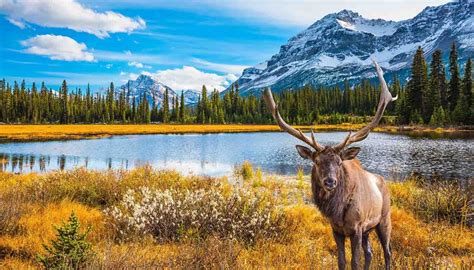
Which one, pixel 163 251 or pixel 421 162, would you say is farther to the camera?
pixel 421 162

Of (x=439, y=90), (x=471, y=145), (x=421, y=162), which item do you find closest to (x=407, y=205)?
(x=421, y=162)

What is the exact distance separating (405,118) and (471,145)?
37324 millimetres

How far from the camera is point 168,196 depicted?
322 inches

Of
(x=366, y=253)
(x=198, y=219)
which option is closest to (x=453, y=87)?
(x=198, y=219)

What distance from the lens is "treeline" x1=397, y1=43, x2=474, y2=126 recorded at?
61372 mm

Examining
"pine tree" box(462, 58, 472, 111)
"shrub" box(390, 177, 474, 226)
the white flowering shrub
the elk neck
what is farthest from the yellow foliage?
"pine tree" box(462, 58, 472, 111)

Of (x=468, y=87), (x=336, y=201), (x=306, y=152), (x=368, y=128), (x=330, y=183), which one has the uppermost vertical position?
(x=468, y=87)

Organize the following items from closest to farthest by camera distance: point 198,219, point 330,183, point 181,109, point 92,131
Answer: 1. point 330,183
2. point 198,219
3. point 92,131
4. point 181,109

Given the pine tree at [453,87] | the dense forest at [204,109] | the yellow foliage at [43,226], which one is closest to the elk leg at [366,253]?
the yellow foliage at [43,226]

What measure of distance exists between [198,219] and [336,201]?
3846 millimetres

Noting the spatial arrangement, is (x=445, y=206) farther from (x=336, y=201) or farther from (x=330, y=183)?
(x=330, y=183)

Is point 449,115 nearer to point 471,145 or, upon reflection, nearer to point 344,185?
point 471,145

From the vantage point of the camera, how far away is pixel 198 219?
8016mm

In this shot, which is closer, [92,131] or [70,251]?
[70,251]
